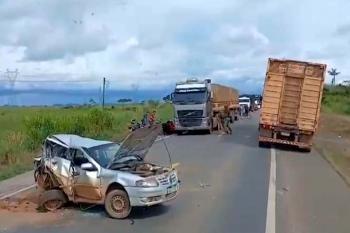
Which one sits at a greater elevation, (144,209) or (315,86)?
(315,86)

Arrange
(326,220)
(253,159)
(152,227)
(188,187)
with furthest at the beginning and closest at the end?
(253,159), (188,187), (326,220), (152,227)

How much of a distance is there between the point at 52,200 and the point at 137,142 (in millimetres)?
2048

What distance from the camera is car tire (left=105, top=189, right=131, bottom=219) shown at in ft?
34.7

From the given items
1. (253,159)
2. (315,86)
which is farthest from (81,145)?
(315,86)

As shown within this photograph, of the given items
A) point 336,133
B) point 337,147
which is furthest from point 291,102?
point 336,133

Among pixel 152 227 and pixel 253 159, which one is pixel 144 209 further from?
pixel 253 159

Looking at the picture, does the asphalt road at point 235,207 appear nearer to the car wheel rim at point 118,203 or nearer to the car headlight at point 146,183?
the car wheel rim at point 118,203

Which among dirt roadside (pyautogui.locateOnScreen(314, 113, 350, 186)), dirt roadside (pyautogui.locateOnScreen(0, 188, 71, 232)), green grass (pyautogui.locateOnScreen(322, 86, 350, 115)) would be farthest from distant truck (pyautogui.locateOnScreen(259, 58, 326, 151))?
green grass (pyautogui.locateOnScreen(322, 86, 350, 115))

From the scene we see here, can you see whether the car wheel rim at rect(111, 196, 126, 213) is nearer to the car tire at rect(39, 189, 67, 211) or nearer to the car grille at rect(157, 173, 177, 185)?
the car grille at rect(157, 173, 177, 185)

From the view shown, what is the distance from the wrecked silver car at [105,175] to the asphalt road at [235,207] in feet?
1.11

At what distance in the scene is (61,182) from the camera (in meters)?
11.6

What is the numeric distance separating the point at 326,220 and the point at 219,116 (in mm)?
31147

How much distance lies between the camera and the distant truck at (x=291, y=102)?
2609 cm

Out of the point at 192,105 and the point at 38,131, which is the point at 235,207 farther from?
the point at 192,105
